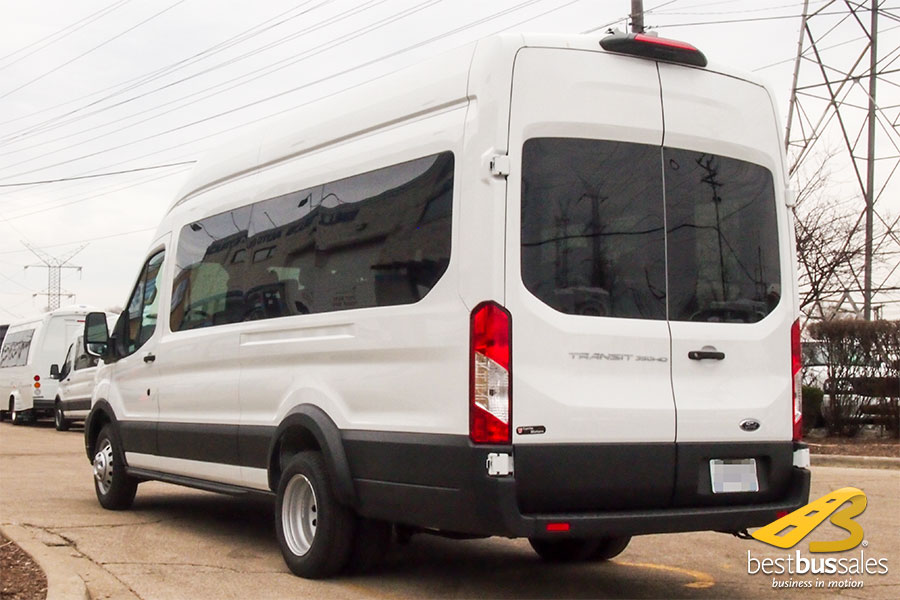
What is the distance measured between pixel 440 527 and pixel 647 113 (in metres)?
2.42

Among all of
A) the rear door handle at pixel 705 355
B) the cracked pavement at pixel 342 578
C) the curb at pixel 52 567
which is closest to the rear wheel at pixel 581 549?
the cracked pavement at pixel 342 578

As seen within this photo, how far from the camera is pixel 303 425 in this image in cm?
686

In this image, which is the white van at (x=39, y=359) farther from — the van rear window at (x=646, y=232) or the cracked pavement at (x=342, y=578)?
the van rear window at (x=646, y=232)

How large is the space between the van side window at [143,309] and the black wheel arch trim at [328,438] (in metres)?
2.75

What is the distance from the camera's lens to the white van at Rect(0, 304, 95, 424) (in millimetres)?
26500

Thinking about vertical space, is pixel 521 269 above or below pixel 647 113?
below

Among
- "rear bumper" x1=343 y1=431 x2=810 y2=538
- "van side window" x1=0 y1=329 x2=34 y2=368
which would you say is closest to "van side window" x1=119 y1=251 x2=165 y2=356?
"rear bumper" x1=343 y1=431 x2=810 y2=538

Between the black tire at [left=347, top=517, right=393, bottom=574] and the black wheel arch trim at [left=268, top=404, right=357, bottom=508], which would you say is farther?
the black tire at [left=347, top=517, right=393, bottom=574]

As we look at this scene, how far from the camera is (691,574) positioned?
24.5 ft

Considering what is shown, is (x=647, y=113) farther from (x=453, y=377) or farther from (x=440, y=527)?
(x=440, y=527)

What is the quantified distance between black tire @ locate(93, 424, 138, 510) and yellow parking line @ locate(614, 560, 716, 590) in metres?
4.30

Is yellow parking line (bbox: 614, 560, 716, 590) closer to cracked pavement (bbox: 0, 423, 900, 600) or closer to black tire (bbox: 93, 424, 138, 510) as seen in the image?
cracked pavement (bbox: 0, 423, 900, 600)

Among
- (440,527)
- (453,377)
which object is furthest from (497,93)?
(440,527)

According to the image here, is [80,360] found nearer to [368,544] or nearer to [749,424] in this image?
[368,544]
